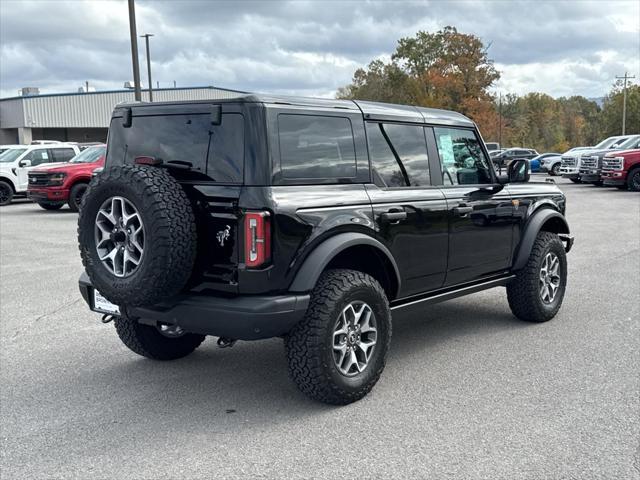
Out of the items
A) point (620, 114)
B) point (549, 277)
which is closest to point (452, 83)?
point (620, 114)

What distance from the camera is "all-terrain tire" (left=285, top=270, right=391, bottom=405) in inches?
161

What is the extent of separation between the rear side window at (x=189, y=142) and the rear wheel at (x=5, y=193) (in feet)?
57.6

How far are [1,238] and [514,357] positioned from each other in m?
10.5

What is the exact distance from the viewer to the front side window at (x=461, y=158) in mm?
5406

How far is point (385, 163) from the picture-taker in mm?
4820

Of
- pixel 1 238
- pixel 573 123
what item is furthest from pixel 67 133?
pixel 573 123

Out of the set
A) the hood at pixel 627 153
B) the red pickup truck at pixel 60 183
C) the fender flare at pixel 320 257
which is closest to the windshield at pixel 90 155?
the red pickup truck at pixel 60 183

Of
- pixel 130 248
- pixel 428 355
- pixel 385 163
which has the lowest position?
pixel 428 355

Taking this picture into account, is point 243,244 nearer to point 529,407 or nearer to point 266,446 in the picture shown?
point 266,446

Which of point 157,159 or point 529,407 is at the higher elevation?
point 157,159

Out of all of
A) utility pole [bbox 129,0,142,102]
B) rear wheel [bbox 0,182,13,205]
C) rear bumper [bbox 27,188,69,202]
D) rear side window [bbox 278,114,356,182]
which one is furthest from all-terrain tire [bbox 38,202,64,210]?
rear side window [bbox 278,114,356,182]

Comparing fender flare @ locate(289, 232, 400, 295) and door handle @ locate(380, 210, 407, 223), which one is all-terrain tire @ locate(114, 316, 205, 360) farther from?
door handle @ locate(380, 210, 407, 223)

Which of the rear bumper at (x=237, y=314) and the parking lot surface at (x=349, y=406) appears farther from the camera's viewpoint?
the rear bumper at (x=237, y=314)

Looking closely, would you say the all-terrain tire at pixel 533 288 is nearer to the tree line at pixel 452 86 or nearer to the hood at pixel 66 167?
the hood at pixel 66 167
